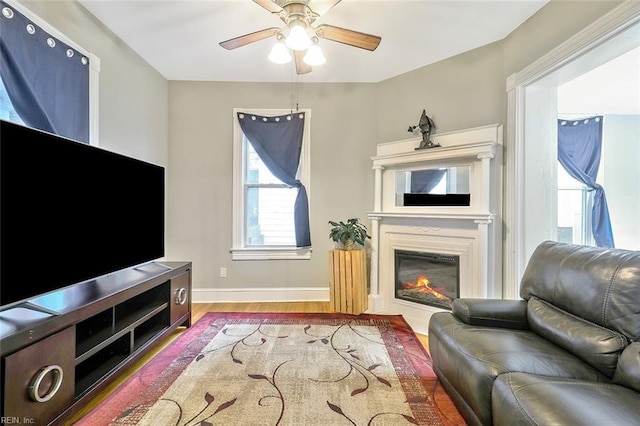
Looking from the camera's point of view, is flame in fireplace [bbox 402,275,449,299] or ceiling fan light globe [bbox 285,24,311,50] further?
flame in fireplace [bbox 402,275,449,299]

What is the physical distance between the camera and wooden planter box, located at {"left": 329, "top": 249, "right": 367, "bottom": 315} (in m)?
3.20

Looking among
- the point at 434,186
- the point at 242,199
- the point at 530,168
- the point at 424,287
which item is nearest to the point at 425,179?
the point at 434,186

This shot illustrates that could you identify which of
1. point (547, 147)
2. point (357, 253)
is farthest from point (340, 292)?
point (547, 147)

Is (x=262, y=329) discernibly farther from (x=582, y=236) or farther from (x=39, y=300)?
(x=582, y=236)

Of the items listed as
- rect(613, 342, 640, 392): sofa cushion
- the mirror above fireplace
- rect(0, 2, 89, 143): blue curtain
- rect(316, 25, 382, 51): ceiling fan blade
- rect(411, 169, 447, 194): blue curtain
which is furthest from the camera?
rect(411, 169, 447, 194): blue curtain

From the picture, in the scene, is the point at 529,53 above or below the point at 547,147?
above

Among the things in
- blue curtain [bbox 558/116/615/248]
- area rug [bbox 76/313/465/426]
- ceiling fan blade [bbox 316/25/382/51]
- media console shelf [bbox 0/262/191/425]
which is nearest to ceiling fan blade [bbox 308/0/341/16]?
ceiling fan blade [bbox 316/25/382/51]

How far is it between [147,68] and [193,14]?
1153mm

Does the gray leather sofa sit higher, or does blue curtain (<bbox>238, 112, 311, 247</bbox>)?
blue curtain (<bbox>238, 112, 311, 247</bbox>)

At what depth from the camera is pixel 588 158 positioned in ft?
13.8

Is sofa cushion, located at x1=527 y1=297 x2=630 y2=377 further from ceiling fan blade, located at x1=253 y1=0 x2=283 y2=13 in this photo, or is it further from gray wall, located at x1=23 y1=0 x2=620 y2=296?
ceiling fan blade, located at x1=253 y1=0 x2=283 y2=13

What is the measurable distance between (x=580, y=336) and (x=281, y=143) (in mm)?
3176

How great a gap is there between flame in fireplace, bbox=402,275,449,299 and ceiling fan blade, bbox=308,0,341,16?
2557mm

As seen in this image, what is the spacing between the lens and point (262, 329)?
9.18 ft
